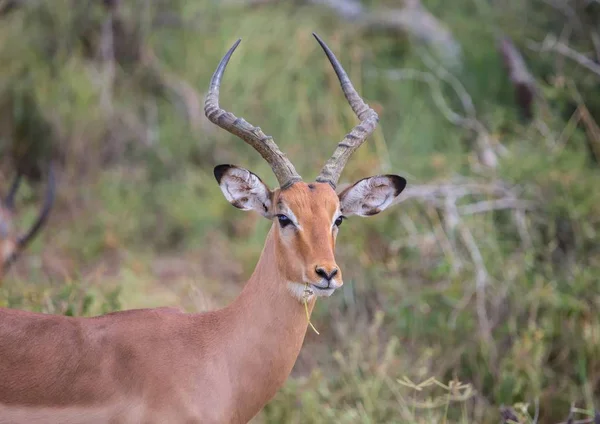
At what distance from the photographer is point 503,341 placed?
6496 millimetres

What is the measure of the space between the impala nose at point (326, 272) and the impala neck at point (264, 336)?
31 centimetres

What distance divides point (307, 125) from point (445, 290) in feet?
12.4

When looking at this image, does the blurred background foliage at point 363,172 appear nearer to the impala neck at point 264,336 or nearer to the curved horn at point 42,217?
the curved horn at point 42,217

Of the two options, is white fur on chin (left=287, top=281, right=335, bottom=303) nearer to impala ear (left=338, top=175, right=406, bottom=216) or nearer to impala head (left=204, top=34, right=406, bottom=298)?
impala head (left=204, top=34, right=406, bottom=298)

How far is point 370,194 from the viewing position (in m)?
4.66

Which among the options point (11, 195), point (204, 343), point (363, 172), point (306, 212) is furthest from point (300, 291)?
point (11, 195)

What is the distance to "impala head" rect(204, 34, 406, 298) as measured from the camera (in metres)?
4.02

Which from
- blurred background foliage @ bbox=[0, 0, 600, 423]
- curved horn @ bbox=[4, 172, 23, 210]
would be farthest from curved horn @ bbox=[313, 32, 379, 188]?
curved horn @ bbox=[4, 172, 23, 210]

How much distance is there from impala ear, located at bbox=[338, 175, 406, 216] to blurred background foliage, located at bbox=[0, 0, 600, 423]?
4.52 feet

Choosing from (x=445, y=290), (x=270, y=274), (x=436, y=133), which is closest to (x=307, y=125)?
(x=436, y=133)

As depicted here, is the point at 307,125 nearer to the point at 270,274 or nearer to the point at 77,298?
the point at 77,298

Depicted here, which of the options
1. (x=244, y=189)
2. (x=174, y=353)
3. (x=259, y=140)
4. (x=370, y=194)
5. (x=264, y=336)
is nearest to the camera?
(x=174, y=353)

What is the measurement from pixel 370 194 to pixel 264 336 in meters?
1.00

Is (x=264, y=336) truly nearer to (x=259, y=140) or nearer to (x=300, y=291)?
(x=300, y=291)
